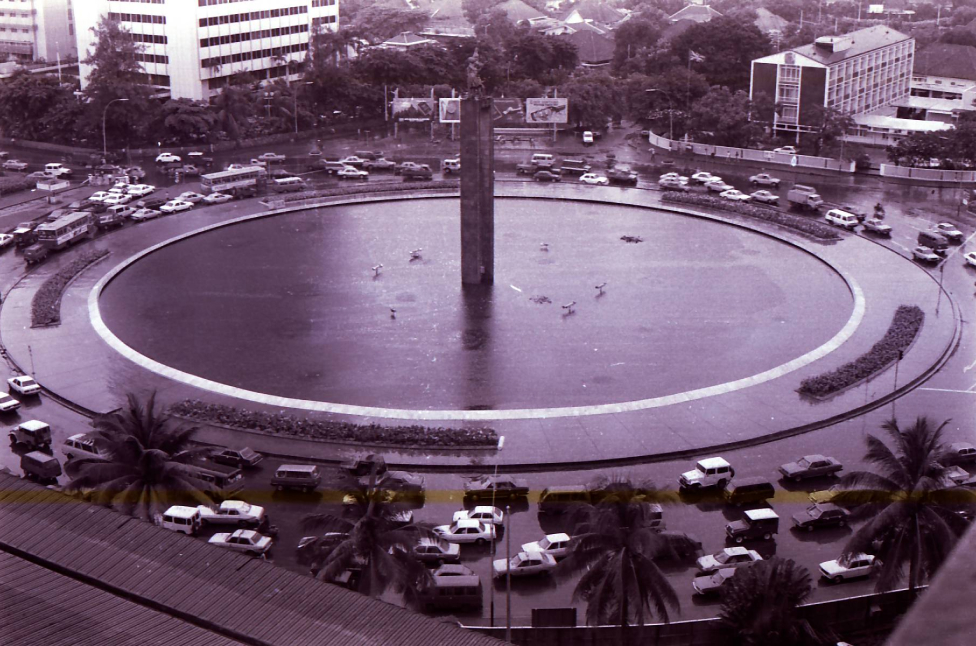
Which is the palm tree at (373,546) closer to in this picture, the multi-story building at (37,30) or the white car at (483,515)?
the white car at (483,515)

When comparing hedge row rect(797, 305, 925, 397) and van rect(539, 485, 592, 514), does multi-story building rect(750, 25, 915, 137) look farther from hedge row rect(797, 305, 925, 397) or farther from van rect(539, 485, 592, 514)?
van rect(539, 485, 592, 514)

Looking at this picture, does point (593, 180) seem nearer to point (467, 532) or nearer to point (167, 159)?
point (167, 159)

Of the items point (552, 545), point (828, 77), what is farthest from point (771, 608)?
point (828, 77)

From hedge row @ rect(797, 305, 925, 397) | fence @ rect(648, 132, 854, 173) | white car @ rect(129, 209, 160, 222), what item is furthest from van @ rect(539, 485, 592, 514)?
fence @ rect(648, 132, 854, 173)

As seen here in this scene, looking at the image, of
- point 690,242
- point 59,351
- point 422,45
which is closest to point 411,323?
point 59,351

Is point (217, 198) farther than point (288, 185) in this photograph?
No

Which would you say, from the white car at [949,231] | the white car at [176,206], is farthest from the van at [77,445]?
the white car at [949,231]
